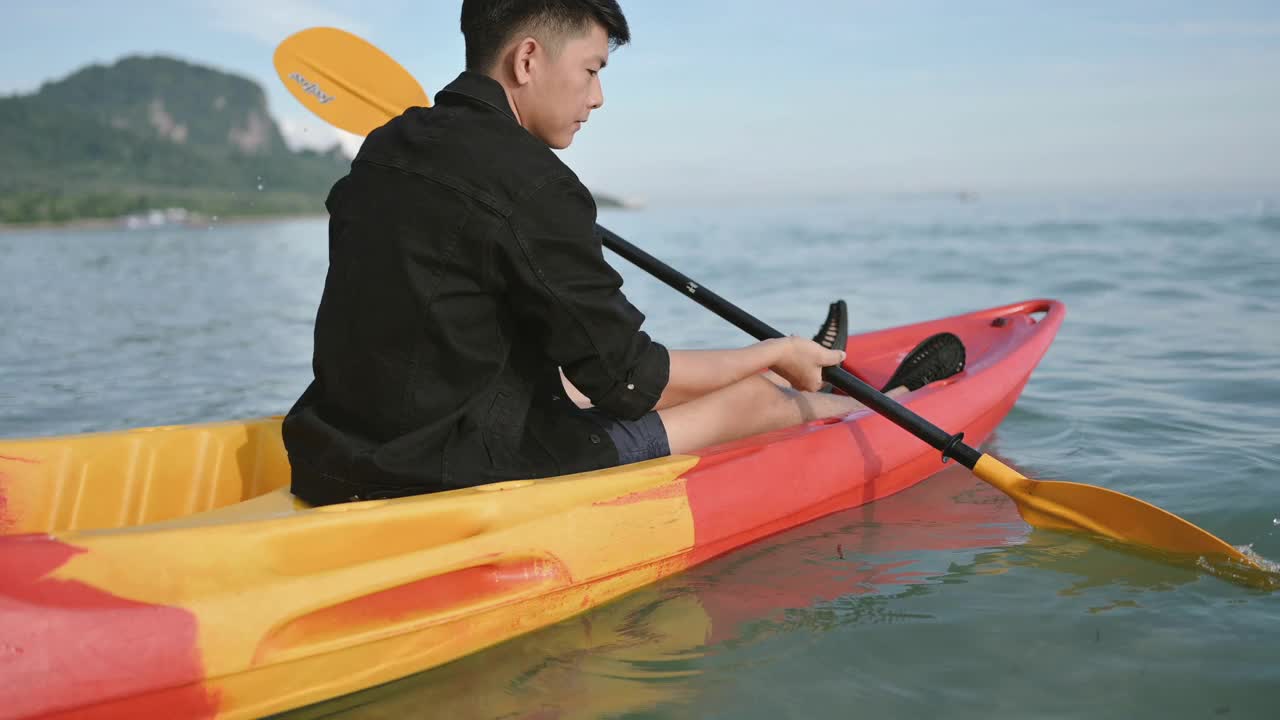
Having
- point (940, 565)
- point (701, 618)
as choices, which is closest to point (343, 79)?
point (701, 618)

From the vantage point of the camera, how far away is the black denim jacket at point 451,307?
1.94 metres

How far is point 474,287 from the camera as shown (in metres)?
1.99

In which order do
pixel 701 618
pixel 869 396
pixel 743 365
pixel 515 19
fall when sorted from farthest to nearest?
pixel 869 396 → pixel 743 365 → pixel 701 618 → pixel 515 19

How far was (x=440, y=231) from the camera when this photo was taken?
1.94 meters

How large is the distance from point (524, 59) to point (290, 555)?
1126 millimetres

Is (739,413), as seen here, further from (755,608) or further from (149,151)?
(149,151)

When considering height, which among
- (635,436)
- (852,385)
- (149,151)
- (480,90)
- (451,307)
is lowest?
(635,436)

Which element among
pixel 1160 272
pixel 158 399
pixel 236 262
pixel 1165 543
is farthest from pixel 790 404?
pixel 236 262

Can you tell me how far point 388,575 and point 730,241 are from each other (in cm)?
1881

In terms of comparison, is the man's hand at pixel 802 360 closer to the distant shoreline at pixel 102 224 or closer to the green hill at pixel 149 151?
the green hill at pixel 149 151

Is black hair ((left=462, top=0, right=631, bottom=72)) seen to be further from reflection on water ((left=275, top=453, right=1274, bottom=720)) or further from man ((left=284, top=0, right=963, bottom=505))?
reflection on water ((left=275, top=453, right=1274, bottom=720))

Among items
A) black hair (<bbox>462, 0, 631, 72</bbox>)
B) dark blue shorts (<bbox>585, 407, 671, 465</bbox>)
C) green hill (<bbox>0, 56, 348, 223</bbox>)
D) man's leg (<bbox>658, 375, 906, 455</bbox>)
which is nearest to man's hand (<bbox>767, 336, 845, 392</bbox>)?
man's leg (<bbox>658, 375, 906, 455</bbox>)

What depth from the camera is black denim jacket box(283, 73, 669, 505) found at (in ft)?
6.38

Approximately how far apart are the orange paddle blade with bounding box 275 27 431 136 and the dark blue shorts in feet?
5.11
